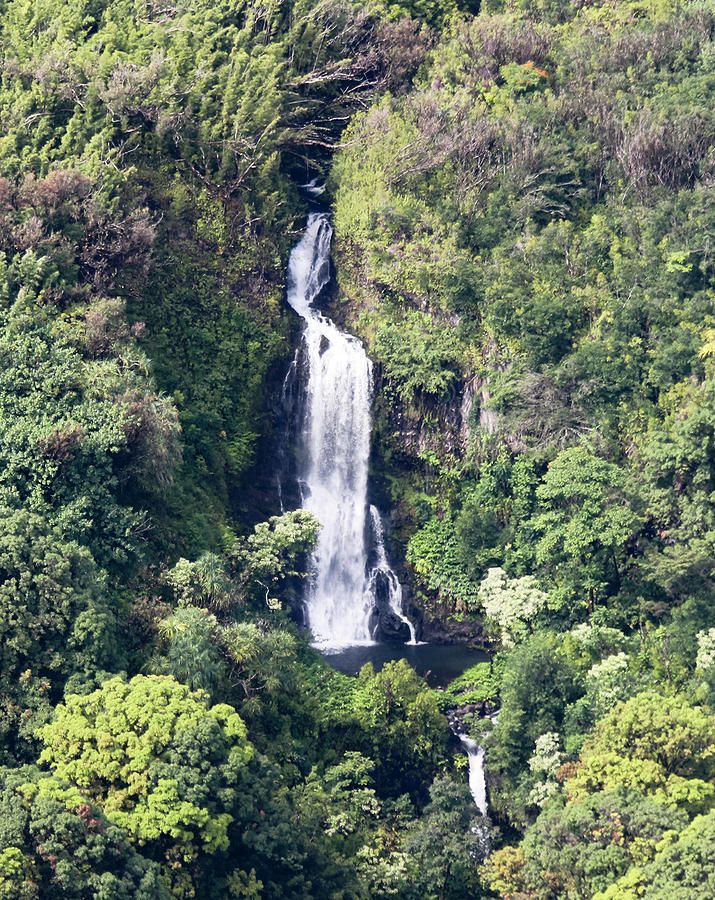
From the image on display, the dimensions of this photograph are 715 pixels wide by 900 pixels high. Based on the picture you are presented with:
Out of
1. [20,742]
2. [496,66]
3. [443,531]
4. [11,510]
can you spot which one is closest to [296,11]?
[496,66]

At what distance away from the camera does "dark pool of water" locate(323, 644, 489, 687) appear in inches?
2074

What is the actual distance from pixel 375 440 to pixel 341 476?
1.51 metres

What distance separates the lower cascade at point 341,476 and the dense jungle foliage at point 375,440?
25.5 inches

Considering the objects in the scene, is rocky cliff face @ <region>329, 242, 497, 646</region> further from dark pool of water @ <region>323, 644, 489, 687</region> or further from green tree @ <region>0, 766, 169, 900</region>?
green tree @ <region>0, 766, 169, 900</region>

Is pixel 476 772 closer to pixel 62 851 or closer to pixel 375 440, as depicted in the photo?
pixel 375 440

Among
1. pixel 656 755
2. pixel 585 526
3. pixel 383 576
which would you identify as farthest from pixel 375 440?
pixel 656 755

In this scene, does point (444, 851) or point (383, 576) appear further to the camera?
point (383, 576)

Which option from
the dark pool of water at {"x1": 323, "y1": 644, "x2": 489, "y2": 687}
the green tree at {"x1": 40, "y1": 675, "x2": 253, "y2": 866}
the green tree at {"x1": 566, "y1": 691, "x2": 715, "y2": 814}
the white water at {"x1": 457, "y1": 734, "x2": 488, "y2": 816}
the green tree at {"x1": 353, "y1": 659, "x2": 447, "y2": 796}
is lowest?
the dark pool of water at {"x1": 323, "y1": 644, "x2": 489, "y2": 687}

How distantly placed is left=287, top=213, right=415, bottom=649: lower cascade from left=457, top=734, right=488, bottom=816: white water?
7.41 metres

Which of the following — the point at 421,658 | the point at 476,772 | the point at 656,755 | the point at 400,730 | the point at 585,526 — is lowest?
the point at 421,658

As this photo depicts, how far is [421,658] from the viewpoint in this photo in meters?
53.9

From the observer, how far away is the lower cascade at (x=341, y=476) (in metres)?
56.1

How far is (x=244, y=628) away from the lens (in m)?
45.1

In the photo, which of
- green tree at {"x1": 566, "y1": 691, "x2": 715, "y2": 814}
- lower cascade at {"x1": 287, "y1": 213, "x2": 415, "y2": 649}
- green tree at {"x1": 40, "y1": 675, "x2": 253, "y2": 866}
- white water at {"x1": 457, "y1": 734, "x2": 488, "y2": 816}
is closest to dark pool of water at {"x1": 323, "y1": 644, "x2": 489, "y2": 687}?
lower cascade at {"x1": 287, "y1": 213, "x2": 415, "y2": 649}
